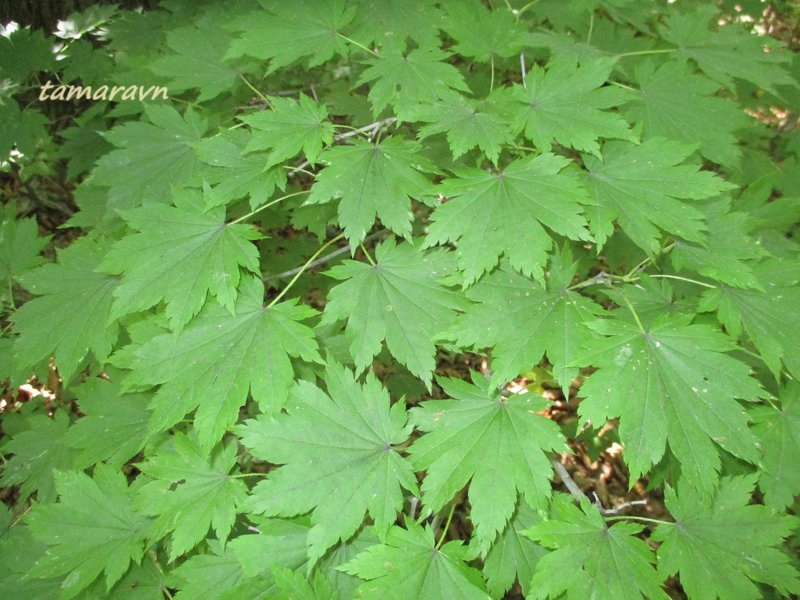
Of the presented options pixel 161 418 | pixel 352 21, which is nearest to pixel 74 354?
pixel 161 418

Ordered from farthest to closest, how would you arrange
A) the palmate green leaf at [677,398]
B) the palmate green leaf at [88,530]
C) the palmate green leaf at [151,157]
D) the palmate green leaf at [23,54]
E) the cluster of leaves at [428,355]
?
the palmate green leaf at [23,54] → the palmate green leaf at [151,157] → the palmate green leaf at [88,530] → the cluster of leaves at [428,355] → the palmate green leaf at [677,398]

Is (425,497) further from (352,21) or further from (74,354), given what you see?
(352,21)

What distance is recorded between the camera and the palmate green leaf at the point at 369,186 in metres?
1.86

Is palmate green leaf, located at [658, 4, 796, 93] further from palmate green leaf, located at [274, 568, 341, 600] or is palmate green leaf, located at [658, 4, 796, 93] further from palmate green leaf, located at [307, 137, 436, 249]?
palmate green leaf, located at [274, 568, 341, 600]

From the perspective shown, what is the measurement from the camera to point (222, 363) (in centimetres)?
189

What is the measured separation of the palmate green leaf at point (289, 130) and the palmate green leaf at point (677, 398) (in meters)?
1.17

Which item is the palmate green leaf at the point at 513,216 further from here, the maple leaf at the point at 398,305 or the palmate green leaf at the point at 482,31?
the palmate green leaf at the point at 482,31

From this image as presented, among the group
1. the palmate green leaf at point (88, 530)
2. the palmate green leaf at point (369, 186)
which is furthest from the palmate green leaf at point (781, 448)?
the palmate green leaf at point (88, 530)

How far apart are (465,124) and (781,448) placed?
1719 millimetres

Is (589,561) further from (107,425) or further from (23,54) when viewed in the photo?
(23,54)

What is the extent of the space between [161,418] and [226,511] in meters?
0.47

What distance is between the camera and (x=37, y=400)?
3.57 meters

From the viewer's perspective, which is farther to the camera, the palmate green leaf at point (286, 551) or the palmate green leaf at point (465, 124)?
the palmate green leaf at point (286, 551)

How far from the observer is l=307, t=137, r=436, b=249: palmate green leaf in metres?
1.86
